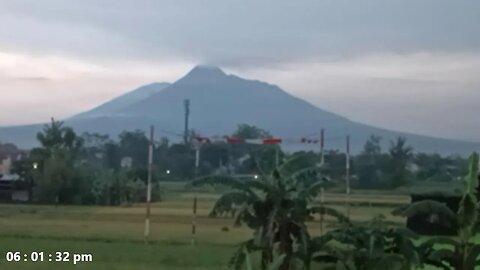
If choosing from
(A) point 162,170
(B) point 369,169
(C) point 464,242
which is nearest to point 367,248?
Result: (C) point 464,242

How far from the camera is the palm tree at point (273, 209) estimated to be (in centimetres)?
752

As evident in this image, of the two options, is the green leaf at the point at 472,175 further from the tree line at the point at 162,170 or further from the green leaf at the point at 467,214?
the tree line at the point at 162,170

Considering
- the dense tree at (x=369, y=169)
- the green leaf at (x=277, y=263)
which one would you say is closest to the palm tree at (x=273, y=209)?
the green leaf at (x=277, y=263)

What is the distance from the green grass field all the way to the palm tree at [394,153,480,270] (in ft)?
4.90

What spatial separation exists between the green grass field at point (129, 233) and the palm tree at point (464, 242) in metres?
1.49

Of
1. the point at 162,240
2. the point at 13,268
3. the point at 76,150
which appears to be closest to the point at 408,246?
the point at 13,268

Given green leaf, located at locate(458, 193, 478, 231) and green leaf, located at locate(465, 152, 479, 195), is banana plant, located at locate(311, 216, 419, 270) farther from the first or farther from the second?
green leaf, located at locate(465, 152, 479, 195)

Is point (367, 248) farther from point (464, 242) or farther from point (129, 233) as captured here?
point (129, 233)

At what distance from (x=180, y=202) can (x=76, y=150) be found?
21.8 feet

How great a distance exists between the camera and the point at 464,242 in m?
7.44

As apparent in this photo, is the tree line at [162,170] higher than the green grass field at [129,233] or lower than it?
higher

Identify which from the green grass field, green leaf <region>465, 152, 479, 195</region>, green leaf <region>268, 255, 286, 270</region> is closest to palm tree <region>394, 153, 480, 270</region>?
green leaf <region>465, 152, 479, 195</region>

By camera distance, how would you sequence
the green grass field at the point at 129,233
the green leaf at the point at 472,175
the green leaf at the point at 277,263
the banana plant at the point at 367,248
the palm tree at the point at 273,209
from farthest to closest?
the green grass field at the point at 129,233 → the palm tree at the point at 273,209 → the green leaf at the point at 472,175 → the banana plant at the point at 367,248 → the green leaf at the point at 277,263

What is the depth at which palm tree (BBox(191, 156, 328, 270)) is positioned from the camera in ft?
24.7
